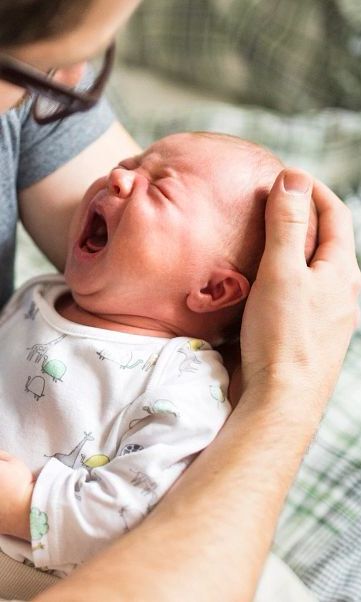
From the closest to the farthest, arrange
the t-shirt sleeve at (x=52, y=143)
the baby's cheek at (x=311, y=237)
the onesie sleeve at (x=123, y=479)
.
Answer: the onesie sleeve at (x=123, y=479) < the baby's cheek at (x=311, y=237) < the t-shirt sleeve at (x=52, y=143)

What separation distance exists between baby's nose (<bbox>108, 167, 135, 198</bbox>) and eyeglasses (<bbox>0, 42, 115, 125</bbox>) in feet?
0.48

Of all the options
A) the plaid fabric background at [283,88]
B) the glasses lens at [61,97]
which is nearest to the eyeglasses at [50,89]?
the glasses lens at [61,97]

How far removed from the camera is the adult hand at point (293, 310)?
3.49ft

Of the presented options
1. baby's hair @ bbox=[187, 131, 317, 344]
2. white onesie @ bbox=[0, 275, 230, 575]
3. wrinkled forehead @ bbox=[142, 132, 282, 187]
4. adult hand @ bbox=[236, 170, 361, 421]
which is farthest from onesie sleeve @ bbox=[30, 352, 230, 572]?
wrinkled forehead @ bbox=[142, 132, 282, 187]

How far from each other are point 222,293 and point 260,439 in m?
0.24

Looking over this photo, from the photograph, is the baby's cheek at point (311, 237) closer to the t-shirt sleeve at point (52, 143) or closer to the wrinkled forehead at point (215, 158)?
the wrinkled forehead at point (215, 158)

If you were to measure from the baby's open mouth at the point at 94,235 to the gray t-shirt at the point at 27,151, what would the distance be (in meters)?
0.16

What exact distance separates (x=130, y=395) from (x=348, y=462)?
54cm

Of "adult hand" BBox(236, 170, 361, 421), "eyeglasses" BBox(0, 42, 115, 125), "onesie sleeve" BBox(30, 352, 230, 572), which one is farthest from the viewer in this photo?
"adult hand" BBox(236, 170, 361, 421)

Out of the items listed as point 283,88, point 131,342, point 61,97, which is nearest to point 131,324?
point 131,342

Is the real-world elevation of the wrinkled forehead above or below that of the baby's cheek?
above

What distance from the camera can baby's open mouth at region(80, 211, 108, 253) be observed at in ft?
3.89

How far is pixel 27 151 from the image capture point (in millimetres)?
1284

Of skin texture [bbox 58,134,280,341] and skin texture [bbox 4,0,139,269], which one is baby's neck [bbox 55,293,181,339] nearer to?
skin texture [bbox 58,134,280,341]
